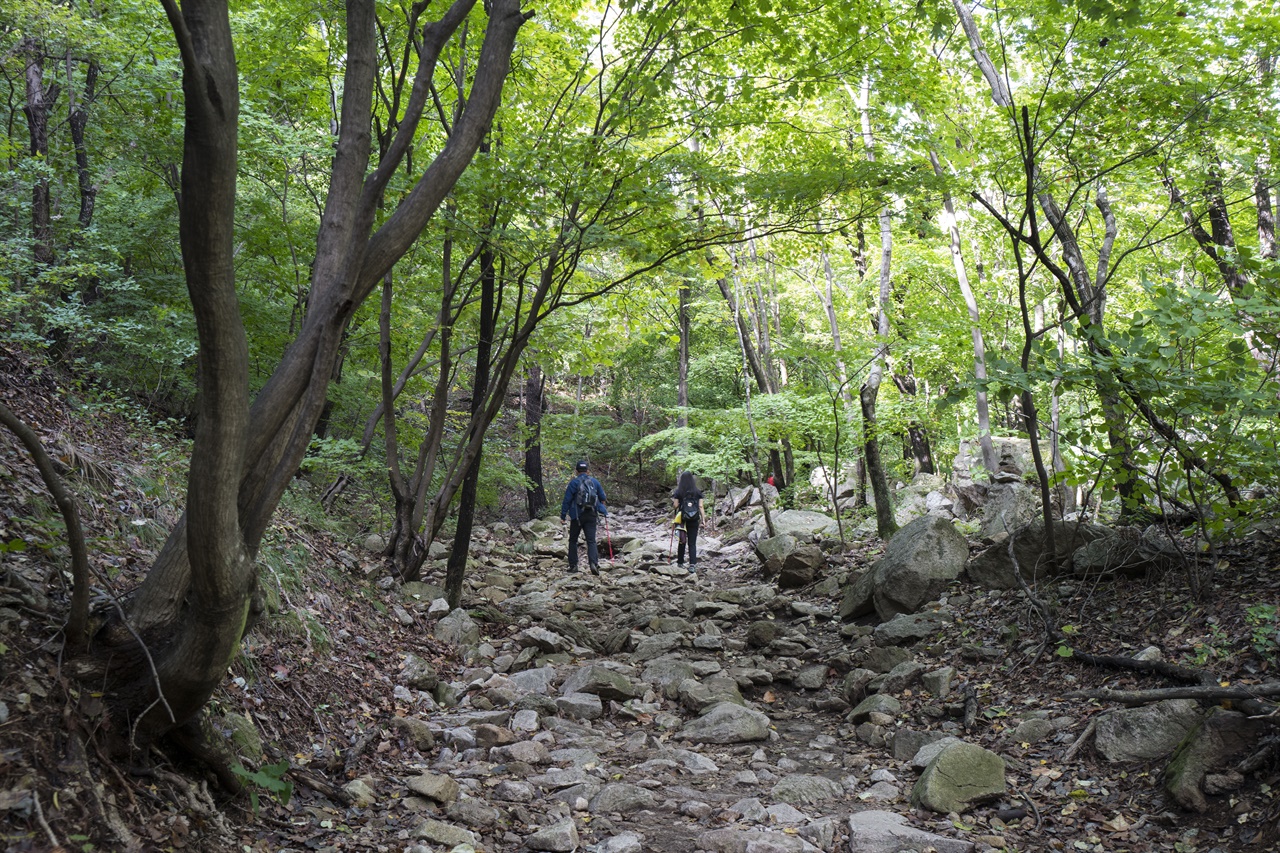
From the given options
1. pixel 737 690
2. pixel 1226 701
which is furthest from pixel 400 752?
pixel 1226 701

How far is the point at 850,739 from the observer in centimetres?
533

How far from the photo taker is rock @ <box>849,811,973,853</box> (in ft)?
11.6

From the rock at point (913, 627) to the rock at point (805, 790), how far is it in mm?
2586

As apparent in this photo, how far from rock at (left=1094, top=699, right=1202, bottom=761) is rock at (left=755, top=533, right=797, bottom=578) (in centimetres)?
636

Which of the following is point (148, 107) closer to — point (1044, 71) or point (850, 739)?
point (850, 739)

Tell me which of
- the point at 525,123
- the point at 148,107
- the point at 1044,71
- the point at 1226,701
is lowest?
the point at 1226,701

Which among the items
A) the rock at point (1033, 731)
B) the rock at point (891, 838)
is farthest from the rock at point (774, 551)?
the rock at point (891, 838)

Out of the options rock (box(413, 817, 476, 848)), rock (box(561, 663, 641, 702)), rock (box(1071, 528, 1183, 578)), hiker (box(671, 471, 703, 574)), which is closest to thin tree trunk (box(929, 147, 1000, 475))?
hiker (box(671, 471, 703, 574))

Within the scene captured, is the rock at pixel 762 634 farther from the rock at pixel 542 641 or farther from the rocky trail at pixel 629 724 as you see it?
the rock at pixel 542 641

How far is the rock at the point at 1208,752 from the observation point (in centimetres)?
352

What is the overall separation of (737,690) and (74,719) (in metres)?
4.65

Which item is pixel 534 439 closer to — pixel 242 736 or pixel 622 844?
pixel 242 736

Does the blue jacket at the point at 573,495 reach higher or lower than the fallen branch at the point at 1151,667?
higher

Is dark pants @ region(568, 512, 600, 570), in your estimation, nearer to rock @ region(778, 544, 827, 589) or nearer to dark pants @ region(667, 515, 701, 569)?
dark pants @ region(667, 515, 701, 569)
